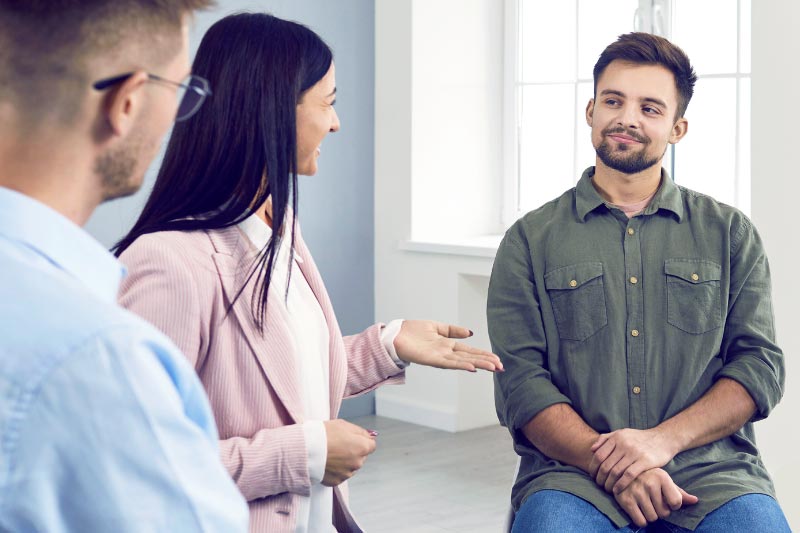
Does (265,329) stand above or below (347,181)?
below

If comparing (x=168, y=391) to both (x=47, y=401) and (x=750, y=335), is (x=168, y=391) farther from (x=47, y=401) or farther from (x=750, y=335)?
(x=750, y=335)

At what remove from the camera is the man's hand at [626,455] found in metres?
1.75

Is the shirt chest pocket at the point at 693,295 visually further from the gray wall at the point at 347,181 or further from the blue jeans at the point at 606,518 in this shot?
the gray wall at the point at 347,181

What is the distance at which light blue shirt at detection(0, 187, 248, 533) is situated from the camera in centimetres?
63

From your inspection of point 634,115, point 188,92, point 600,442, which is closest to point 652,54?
point 634,115

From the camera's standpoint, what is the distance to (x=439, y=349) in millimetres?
1591

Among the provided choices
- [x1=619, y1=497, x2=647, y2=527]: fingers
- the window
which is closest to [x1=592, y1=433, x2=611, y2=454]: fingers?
[x1=619, y1=497, x2=647, y2=527]: fingers

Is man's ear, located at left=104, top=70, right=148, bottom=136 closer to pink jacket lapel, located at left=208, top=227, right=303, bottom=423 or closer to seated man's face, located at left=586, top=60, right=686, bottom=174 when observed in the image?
pink jacket lapel, located at left=208, top=227, right=303, bottom=423

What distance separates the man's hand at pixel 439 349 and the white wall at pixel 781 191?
5.33ft

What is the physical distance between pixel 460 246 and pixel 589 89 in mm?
866

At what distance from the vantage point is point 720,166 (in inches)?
145

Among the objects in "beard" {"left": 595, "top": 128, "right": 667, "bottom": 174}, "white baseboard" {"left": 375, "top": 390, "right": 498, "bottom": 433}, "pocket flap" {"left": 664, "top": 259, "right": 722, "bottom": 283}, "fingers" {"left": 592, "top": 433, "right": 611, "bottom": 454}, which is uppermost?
"beard" {"left": 595, "top": 128, "right": 667, "bottom": 174}

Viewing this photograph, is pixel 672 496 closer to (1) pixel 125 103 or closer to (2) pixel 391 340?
(2) pixel 391 340

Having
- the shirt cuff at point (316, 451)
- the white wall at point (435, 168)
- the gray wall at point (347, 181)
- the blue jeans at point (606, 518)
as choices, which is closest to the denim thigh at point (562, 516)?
the blue jeans at point (606, 518)
